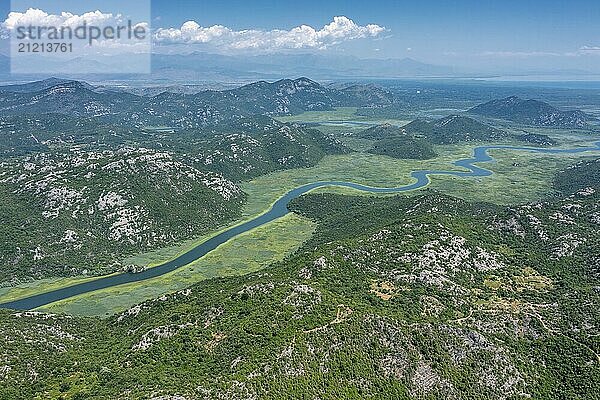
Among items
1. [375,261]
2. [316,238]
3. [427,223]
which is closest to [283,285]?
[375,261]

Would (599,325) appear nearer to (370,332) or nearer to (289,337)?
(370,332)

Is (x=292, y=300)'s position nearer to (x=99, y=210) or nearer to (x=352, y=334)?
(x=352, y=334)

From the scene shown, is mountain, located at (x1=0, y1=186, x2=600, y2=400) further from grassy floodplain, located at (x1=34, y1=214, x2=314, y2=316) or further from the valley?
grassy floodplain, located at (x1=34, y1=214, x2=314, y2=316)

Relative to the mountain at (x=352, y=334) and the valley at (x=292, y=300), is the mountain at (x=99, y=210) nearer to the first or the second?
the valley at (x=292, y=300)

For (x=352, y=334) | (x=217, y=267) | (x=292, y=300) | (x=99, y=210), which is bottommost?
(x=217, y=267)

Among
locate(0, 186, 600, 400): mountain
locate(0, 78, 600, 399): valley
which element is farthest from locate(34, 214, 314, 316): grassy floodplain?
locate(0, 186, 600, 400): mountain

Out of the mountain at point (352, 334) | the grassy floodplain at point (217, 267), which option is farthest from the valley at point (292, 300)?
the grassy floodplain at point (217, 267)

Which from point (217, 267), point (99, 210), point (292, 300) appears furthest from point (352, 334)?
point (99, 210)

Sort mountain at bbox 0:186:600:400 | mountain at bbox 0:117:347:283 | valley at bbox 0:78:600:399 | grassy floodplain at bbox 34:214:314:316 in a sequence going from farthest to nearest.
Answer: mountain at bbox 0:117:347:283 < grassy floodplain at bbox 34:214:314:316 < valley at bbox 0:78:600:399 < mountain at bbox 0:186:600:400
